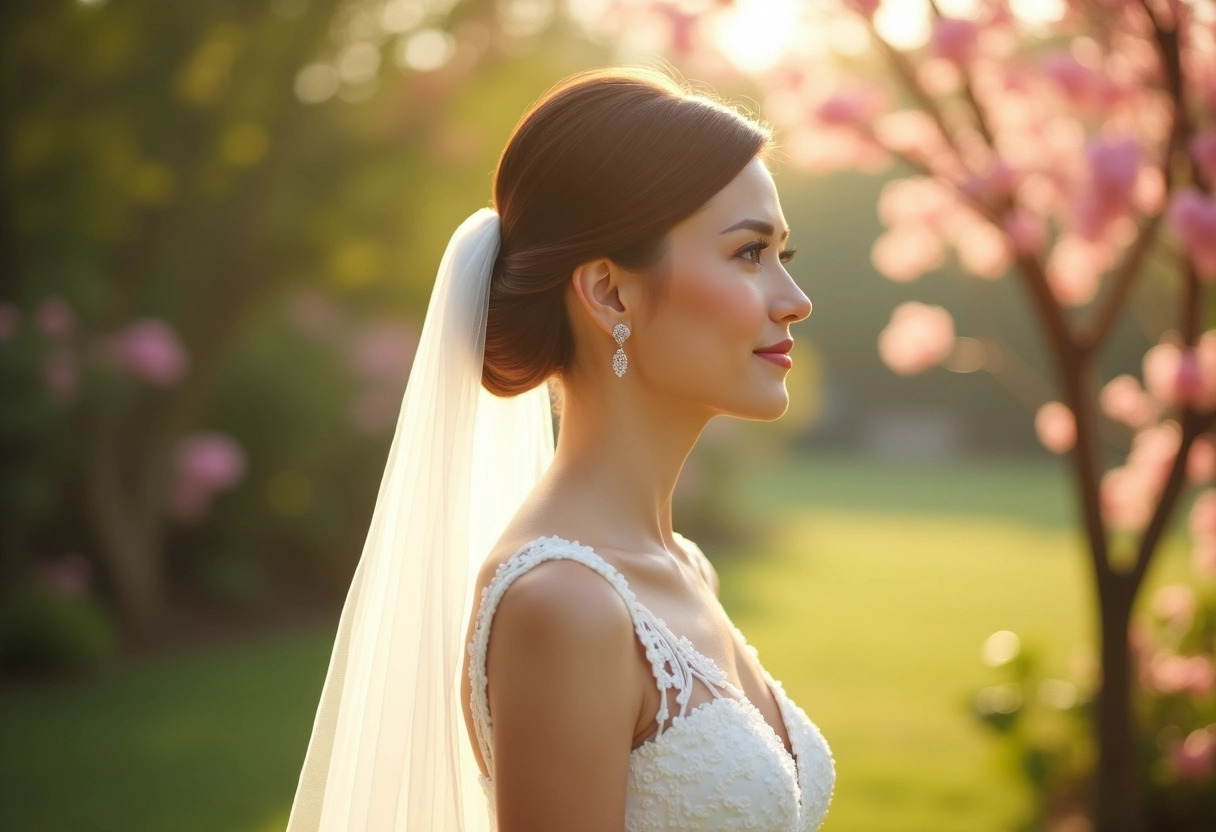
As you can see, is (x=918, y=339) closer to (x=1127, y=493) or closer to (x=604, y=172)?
(x=1127, y=493)

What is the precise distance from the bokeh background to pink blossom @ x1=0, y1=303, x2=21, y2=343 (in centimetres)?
2

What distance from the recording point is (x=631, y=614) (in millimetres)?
1723

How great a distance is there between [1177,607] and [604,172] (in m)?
4.33

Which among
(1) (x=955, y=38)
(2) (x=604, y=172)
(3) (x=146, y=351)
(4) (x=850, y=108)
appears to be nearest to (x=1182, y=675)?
(4) (x=850, y=108)

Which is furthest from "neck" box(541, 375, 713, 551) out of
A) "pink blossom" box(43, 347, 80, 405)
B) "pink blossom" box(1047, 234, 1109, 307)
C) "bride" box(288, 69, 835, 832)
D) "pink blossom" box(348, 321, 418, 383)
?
"pink blossom" box(348, 321, 418, 383)

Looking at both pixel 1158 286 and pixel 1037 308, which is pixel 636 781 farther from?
pixel 1158 286

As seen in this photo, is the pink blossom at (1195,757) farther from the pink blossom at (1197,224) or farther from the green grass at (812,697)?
the pink blossom at (1197,224)

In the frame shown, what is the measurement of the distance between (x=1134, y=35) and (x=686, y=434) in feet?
9.15

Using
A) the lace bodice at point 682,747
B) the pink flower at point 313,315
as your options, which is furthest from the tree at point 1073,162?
the pink flower at point 313,315

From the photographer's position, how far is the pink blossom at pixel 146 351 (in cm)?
721

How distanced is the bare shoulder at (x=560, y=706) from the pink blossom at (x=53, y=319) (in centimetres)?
615

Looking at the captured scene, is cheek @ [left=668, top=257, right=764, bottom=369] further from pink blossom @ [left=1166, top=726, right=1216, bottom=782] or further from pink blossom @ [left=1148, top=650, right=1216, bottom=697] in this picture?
pink blossom @ [left=1148, top=650, right=1216, bottom=697]

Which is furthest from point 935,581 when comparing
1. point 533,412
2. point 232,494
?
point 533,412

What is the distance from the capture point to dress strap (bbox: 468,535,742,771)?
1.71m
